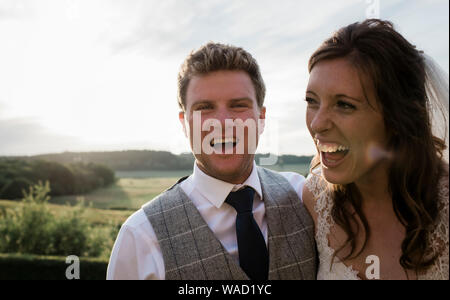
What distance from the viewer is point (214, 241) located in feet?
7.60

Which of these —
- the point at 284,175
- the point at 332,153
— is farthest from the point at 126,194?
the point at 332,153

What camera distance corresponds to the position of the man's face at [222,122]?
2.57 metres

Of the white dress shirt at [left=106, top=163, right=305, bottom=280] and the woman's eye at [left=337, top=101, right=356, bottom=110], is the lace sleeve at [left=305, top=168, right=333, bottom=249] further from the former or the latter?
the woman's eye at [left=337, top=101, right=356, bottom=110]

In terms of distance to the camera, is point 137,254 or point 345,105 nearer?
point 345,105

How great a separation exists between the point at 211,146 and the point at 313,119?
Result: 2.26ft

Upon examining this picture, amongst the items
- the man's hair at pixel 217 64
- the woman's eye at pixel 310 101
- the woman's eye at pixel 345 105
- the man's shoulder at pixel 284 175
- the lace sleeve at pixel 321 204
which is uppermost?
the man's hair at pixel 217 64

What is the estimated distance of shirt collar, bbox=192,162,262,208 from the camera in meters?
2.52

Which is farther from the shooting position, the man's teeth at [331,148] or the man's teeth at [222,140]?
the man's teeth at [222,140]

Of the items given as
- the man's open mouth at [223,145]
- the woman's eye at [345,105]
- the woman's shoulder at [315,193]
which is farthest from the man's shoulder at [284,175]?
the woman's eye at [345,105]

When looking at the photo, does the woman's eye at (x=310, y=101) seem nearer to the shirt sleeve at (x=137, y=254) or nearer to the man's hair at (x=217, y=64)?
the man's hair at (x=217, y=64)

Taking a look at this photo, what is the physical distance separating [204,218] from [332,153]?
0.86 meters

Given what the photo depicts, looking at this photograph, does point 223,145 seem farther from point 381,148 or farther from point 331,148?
point 381,148
